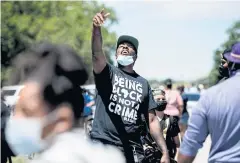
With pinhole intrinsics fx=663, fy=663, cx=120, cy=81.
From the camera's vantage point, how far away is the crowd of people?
7.68ft

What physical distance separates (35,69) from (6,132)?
301 mm

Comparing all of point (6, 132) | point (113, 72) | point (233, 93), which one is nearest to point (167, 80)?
point (113, 72)

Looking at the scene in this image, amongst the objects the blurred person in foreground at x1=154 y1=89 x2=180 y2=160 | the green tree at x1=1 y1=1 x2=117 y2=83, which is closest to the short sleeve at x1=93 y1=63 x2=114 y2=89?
the blurred person in foreground at x1=154 y1=89 x2=180 y2=160

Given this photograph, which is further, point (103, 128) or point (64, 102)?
point (103, 128)

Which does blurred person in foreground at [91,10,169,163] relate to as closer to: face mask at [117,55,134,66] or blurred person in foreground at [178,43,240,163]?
face mask at [117,55,134,66]

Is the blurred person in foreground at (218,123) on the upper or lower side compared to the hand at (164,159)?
upper

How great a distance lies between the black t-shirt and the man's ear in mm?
3060

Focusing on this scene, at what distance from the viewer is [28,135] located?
2359mm

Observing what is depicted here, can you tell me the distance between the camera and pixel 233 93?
4.24m

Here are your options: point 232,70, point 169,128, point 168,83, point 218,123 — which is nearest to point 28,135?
point 218,123

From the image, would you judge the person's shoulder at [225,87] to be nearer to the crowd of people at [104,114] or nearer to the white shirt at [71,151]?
the crowd of people at [104,114]

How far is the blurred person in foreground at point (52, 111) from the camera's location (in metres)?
2.32

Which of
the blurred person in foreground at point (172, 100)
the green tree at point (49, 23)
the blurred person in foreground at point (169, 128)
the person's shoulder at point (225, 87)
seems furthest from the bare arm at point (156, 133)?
the green tree at point (49, 23)

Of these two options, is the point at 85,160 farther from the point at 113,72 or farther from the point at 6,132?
the point at 113,72
